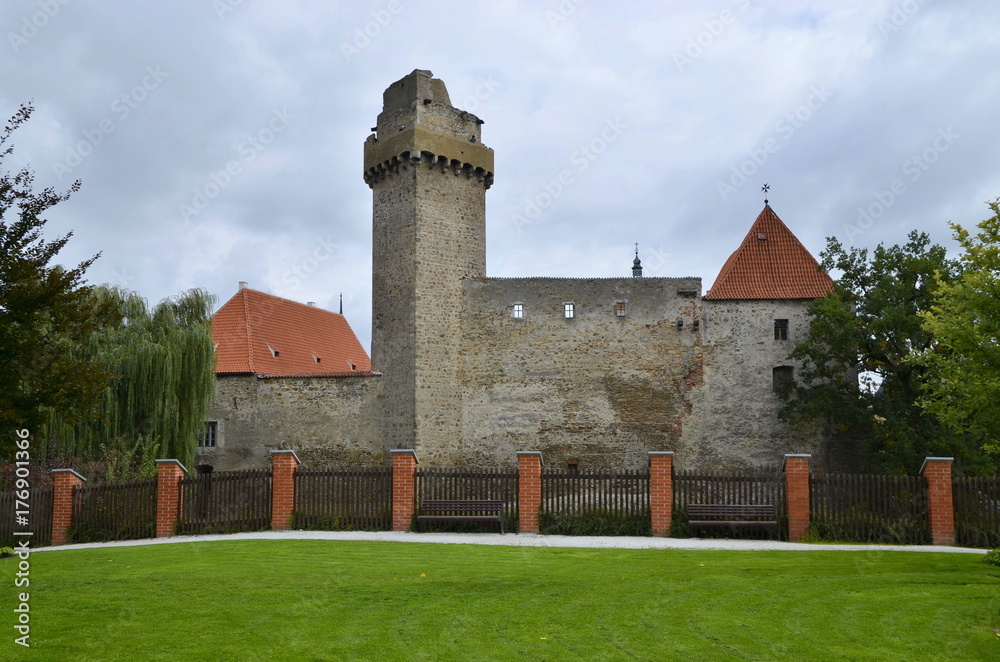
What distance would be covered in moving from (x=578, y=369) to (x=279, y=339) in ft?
40.2

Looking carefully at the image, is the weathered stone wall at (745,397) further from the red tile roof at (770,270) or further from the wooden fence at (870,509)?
the wooden fence at (870,509)

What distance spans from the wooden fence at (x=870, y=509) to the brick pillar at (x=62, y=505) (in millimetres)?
15134

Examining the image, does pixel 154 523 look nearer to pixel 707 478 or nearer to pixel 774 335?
pixel 707 478

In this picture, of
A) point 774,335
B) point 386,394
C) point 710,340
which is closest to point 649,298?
point 710,340

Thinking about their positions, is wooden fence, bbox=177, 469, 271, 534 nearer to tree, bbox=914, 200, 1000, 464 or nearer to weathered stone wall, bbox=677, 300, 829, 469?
tree, bbox=914, 200, 1000, 464

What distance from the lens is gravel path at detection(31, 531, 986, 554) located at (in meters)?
15.7

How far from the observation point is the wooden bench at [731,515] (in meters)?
17.3

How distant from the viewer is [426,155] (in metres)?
29.4

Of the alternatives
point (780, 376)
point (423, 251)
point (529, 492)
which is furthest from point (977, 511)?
point (423, 251)

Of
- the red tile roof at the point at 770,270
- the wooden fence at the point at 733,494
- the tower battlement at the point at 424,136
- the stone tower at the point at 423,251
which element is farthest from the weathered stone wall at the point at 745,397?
A: the wooden fence at the point at 733,494

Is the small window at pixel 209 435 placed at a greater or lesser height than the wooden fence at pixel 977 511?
greater

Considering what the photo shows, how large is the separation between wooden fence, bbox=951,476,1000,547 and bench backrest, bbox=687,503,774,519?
342 centimetres

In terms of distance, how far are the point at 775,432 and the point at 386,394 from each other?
1260cm

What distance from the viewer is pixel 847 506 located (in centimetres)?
1728
